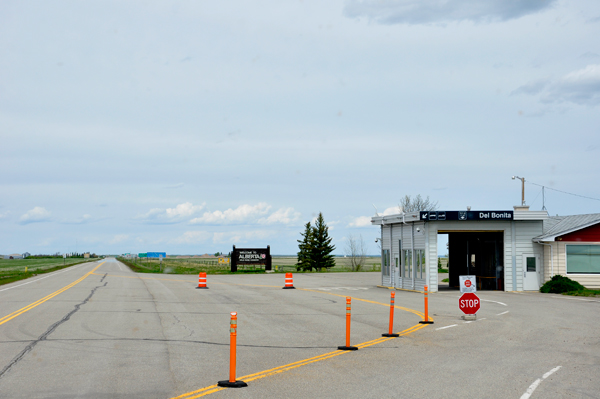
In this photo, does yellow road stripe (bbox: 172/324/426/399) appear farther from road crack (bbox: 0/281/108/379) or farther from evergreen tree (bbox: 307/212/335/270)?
evergreen tree (bbox: 307/212/335/270)

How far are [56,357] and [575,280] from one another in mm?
28578

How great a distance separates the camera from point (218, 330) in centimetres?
1501

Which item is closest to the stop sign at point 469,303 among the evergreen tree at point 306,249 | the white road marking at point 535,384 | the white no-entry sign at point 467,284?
the white no-entry sign at point 467,284

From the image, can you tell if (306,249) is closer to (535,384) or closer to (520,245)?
(520,245)

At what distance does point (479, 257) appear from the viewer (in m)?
36.8

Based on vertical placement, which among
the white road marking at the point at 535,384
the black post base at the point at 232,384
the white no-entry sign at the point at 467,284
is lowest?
the white road marking at the point at 535,384

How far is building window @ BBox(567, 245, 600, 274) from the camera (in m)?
30.7

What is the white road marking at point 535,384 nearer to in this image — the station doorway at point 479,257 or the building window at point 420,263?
the building window at point 420,263

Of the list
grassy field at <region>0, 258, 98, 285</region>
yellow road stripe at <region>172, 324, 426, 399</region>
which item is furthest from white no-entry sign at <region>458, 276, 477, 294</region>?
grassy field at <region>0, 258, 98, 285</region>

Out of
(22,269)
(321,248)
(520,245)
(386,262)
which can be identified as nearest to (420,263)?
(386,262)

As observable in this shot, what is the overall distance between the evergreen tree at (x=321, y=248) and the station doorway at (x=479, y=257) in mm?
43784

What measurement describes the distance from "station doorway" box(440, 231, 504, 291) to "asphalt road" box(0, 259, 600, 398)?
42.3ft

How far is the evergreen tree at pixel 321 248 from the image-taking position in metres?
82.2

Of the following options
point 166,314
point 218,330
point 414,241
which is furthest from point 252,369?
point 414,241
